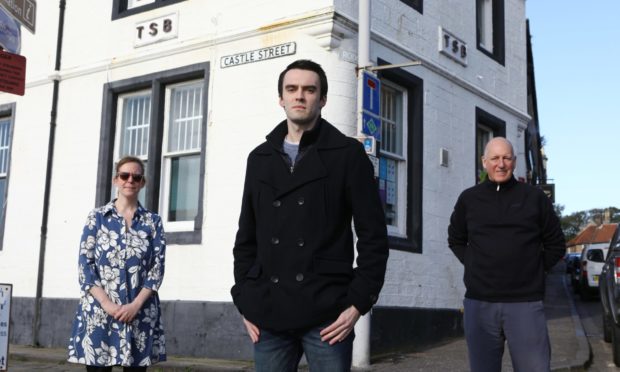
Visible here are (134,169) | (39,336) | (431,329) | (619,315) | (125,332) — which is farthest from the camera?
(39,336)

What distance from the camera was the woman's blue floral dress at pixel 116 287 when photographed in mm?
→ 4582

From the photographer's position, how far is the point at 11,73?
6410mm

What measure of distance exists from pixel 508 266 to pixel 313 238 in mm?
2025

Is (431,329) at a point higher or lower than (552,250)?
lower

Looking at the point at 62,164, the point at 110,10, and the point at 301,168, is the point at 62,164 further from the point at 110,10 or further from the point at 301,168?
the point at 301,168

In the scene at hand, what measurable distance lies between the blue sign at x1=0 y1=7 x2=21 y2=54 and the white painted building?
388 centimetres

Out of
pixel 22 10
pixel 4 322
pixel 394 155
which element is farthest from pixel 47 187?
pixel 4 322

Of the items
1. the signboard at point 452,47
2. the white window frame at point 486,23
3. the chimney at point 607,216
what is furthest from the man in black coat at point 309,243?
the chimney at point 607,216

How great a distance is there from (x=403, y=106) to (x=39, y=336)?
261 inches

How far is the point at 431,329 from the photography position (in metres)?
11.0

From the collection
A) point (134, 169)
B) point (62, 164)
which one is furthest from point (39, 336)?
point (134, 169)

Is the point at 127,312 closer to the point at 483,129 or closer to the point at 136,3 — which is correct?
the point at 136,3

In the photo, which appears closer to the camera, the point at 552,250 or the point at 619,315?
the point at 552,250

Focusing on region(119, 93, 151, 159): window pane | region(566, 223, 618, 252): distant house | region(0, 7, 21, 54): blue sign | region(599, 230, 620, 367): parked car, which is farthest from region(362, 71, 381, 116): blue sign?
region(566, 223, 618, 252): distant house
